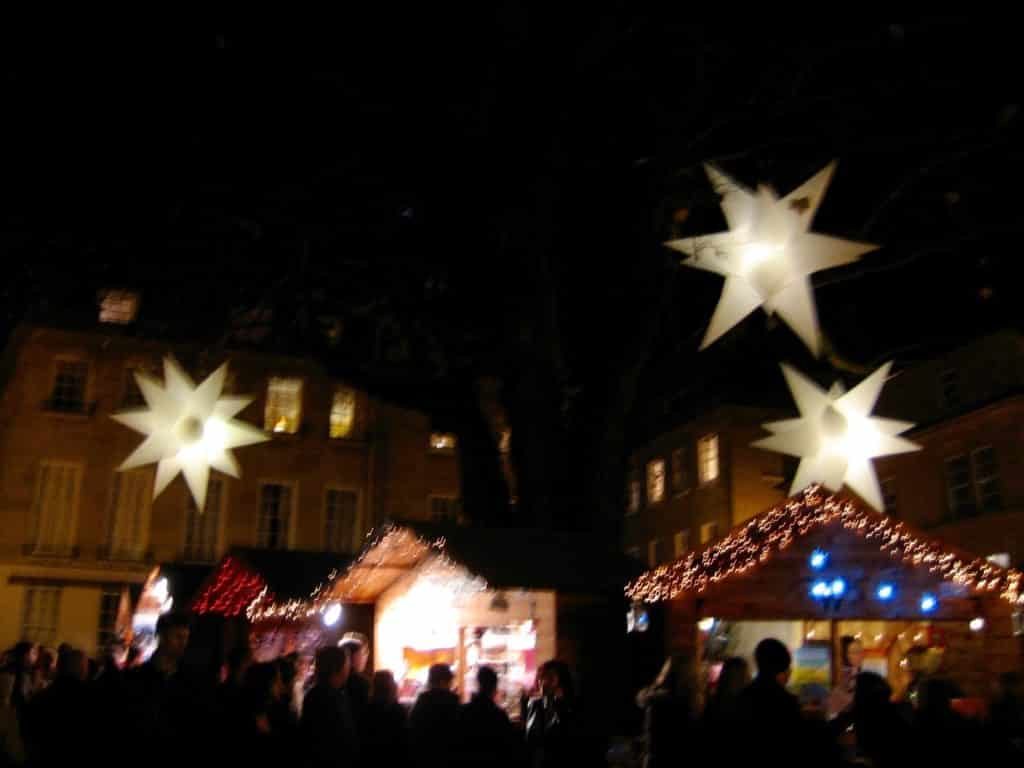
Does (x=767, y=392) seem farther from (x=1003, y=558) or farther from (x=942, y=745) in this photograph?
(x=942, y=745)

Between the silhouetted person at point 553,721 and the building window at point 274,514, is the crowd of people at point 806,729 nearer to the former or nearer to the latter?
the silhouetted person at point 553,721

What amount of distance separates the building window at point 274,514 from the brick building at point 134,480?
4cm

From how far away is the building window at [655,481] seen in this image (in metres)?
41.1

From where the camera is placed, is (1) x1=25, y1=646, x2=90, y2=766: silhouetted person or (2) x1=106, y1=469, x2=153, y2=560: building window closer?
(1) x1=25, y1=646, x2=90, y2=766: silhouetted person

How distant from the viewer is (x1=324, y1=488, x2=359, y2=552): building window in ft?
110

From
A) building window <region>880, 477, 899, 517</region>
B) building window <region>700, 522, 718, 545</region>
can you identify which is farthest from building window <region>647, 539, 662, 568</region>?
building window <region>880, 477, 899, 517</region>

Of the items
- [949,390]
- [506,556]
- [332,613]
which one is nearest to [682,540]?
[949,390]

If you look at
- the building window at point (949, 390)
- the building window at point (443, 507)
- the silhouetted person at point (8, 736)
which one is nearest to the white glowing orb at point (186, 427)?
the silhouetted person at point (8, 736)

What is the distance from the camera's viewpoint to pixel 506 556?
376 inches

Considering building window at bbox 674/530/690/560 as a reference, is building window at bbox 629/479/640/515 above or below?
above

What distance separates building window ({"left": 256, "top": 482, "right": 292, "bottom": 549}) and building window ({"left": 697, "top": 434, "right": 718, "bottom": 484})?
1442 cm

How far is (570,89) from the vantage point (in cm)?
1065

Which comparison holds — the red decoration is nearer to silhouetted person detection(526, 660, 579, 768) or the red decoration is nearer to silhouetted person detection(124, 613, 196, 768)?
silhouetted person detection(526, 660, 579, 768)

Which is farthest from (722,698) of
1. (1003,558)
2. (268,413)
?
(268,413)
